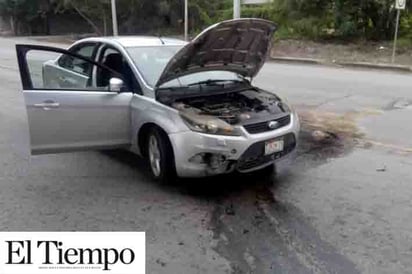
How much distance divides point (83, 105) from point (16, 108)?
4.83m

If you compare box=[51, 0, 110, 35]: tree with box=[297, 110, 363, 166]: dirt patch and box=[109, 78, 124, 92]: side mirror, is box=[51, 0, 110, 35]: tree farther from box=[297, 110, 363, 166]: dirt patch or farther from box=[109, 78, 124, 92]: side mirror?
box=[109, 78, 124, 92]: side mirror

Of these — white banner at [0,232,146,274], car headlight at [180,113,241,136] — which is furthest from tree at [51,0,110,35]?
white banner at [0,232,146,274]

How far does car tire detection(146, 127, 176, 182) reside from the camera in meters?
5.20

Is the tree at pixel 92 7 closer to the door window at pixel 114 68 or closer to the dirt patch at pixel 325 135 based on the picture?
the dirt patch at pixel 325 135

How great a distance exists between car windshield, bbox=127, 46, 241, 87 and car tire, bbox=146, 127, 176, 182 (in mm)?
582

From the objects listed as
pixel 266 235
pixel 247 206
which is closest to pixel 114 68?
pixel 247 206

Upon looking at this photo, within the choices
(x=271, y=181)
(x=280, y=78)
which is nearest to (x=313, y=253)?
(x=271, y=181)

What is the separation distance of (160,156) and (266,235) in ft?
5.22

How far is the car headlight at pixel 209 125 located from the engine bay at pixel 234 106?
2.4 inches

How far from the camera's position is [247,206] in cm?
480

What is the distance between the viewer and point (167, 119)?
5.13 metres

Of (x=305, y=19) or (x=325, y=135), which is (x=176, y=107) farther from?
(x=305, y=19)

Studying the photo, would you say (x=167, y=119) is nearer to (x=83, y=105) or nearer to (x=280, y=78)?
(x=83, y=105)

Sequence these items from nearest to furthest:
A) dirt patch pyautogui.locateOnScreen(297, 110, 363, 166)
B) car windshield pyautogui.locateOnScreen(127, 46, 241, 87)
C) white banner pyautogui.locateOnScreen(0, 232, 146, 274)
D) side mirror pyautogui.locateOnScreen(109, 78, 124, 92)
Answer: white banner pyautogui.locateOnScreen(0, 232, 146, 274) → side mirror pyautogui.locateOnScreen(109, 78, 124, 92) → car windshield pyautogui.locateOnScreen(127, 46, 241, 87) → dirt patch pyautogui.locateOnScreen(297, 110, 363, 166)
